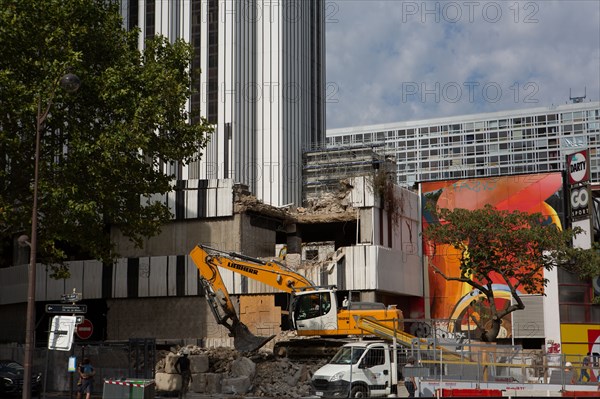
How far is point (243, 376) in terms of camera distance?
3269 cm

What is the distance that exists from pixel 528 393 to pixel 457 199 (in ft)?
112

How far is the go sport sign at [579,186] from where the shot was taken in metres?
52.9

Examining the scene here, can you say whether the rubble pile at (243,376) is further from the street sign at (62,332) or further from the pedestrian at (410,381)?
the street sign at (62,332)

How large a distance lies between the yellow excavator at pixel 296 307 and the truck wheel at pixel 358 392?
14.4 feet

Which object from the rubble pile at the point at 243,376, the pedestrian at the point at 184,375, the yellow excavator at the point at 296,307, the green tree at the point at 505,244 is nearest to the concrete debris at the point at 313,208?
the green tree at the point at 505,244

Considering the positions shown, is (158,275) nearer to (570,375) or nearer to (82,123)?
(82,123)

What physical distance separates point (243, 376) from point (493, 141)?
116 meters

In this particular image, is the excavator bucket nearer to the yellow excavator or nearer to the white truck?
the yellow excavator

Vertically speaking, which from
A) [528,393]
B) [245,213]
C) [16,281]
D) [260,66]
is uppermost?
[260,66]

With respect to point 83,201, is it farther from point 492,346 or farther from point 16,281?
point 16,281

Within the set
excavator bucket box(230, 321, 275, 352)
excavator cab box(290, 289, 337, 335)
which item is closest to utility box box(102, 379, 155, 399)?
excavator cab box(290, 289, 337, 335)

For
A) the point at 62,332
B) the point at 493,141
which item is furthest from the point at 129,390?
the point at 493,141

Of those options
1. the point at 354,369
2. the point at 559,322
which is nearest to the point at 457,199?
the point at 559,322

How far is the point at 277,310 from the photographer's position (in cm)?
4847
